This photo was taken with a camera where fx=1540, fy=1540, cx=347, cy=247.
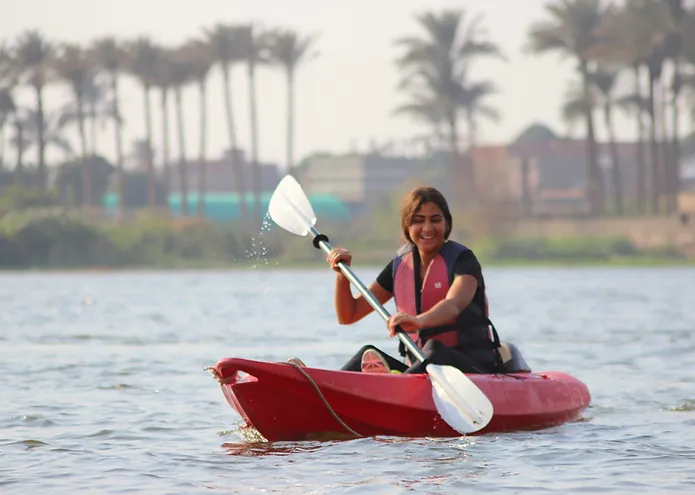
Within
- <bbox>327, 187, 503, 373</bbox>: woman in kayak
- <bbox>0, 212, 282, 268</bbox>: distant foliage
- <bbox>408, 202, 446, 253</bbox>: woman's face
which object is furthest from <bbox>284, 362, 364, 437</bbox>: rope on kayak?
<bbox>0, 212, 282, 268</bbox>: distant foliage

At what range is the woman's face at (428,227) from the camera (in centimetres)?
898

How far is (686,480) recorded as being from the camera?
8.23 m

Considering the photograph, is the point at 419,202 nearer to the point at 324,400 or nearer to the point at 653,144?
the point at 324,400

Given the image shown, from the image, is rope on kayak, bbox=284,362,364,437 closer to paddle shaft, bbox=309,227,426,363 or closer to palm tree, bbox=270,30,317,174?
paddle shaft, bbox=309,227,426,363

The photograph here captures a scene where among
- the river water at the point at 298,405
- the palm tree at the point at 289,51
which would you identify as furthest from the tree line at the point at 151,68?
the river water at the point at 298,405

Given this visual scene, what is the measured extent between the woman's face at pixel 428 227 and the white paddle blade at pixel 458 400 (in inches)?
28.5

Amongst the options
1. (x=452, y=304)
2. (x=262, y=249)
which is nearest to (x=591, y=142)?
(x=262, y=249)

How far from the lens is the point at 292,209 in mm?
10508

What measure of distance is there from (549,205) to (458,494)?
74.0m

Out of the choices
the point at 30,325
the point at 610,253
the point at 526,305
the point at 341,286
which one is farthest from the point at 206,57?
the point at 341,286

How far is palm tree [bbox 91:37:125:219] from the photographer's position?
64988 millimetres

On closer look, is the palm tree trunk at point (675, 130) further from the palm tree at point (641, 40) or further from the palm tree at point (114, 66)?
the palm tree at point (114, 66)

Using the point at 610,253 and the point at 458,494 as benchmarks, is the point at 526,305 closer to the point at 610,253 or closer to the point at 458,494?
the point at 458,494

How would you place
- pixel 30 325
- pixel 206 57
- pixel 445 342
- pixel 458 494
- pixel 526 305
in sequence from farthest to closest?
1. pixel 206 57
2. pixel 526 305
3. pixel 30 325
4. pixel 445 342
5. pixel 458 494
